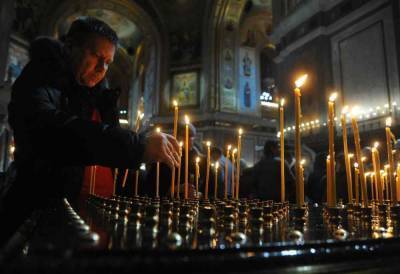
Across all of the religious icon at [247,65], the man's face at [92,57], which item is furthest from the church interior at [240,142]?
the man's face at [92,57]

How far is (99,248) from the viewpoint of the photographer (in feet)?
1.61

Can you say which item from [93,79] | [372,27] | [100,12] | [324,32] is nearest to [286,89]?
[324,32]

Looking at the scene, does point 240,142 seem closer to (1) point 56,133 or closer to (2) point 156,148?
(2) point 156,148

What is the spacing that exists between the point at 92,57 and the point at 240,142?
1.04 meters

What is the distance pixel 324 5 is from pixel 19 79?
793 cm

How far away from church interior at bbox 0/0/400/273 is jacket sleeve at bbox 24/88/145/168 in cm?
16

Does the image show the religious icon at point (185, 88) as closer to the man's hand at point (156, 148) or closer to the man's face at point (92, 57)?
the man's face at point (92, 57)

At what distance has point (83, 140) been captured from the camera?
0.97 meters

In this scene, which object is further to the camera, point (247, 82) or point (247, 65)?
point (247, 65)

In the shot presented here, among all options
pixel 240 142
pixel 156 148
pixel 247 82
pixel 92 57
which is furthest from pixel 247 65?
pixel 156 148

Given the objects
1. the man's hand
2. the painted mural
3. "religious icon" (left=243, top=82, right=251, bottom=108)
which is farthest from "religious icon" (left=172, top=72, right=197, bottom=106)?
the man's hand

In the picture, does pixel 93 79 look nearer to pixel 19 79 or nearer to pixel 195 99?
pixel 19 79

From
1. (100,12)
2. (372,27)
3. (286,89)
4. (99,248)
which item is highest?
(100,12)

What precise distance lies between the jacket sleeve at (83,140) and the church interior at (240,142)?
6.3 inches
